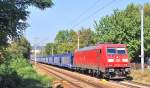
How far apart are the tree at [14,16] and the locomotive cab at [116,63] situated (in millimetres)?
26057

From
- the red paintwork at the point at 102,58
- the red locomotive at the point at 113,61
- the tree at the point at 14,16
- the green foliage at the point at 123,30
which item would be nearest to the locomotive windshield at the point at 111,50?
the red locomotive at the point at 113,61

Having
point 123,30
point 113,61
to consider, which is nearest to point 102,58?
point 113,61

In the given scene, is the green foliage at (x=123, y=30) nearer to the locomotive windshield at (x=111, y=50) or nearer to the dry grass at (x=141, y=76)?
the dry grass at (x=141, y=76)

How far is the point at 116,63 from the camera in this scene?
40094mm

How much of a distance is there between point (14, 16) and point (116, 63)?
1074 inches

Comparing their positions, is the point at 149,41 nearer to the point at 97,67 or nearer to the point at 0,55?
the point at 97,67

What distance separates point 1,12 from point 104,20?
56.2 metres

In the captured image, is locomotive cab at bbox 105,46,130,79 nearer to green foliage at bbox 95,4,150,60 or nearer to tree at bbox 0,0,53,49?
green foliage at bbox 95,4,150,60

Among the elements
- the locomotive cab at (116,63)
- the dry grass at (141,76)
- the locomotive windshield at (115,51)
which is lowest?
the dry grass at (141,76)

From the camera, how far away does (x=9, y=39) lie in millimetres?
14164

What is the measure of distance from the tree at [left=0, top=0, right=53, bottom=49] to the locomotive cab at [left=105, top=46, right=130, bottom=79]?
2606 cm

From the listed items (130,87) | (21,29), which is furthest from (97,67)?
(21,29)

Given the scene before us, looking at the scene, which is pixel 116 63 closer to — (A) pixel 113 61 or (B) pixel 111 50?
(A) pixel 113 61

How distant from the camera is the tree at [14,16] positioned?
523 inches
